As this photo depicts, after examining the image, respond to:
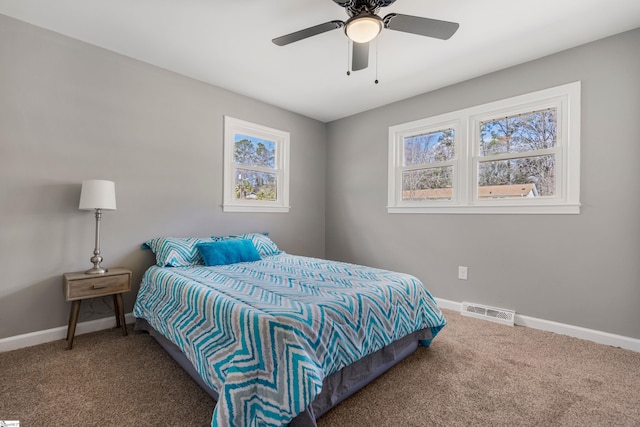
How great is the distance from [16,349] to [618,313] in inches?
190

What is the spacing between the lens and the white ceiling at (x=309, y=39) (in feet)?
7.03

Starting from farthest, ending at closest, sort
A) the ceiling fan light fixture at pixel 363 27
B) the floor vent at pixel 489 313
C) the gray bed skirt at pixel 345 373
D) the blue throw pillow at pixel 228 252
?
the floor vent at pixel 489 313 → the blue throw pillow at pixel 228 252 → the ceiling fan light fixture at pixel 363 27 → the gray bed skirt at pixel 345 373

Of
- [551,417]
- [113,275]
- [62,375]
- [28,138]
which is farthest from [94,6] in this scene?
[551,417]

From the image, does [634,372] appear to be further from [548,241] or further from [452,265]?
[452,265]

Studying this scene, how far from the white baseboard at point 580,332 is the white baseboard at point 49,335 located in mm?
3857

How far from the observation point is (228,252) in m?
2.87

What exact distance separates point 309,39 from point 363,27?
89 centimetres

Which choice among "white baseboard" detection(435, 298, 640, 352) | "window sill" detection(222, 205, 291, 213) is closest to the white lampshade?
"window sill" detection(222, 205, 291, 213)

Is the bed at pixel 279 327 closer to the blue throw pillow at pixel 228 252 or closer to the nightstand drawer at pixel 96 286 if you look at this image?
the blue throw pillow at pixel 228 252


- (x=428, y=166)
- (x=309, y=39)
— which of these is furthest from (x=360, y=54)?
(x=428, y=166)

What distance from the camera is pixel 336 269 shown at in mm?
2480

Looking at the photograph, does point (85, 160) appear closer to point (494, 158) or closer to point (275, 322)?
point (275, 322)

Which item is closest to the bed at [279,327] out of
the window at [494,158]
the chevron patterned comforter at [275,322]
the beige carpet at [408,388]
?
the chevron patterned comforter at [275,322]

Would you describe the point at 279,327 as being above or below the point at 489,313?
above
